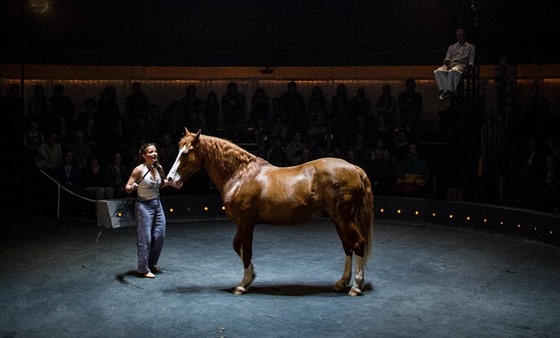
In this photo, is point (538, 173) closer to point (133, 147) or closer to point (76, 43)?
point (133, 147)

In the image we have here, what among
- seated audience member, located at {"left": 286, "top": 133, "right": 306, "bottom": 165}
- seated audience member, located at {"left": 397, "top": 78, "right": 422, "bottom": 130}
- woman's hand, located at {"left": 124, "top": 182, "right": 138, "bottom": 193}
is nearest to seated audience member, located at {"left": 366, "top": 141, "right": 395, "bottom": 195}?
seated audience member, located at {"left": 397, "top": 78, "right": 422, "bottom": 130}

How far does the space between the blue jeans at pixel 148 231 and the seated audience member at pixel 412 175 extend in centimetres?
595

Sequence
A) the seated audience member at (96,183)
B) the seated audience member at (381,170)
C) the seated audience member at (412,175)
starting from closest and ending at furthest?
the seated audience member at (96,183) < the seated audience member at (412,175) < the seated audience member at (381,170)

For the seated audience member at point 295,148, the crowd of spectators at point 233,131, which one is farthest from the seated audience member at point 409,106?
the seated audience member at point 295,148

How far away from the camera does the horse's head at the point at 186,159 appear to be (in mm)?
7152

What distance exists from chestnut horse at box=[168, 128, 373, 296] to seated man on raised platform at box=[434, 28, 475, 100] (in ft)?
14.0

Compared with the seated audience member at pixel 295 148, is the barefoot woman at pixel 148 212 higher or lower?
lower

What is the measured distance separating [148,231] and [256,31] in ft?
29.7

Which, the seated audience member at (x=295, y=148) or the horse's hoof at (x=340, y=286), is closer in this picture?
the horse's hoof at (x=340, y=286)

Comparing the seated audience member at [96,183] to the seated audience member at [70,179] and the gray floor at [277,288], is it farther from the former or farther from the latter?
the gray floor at [277,288]

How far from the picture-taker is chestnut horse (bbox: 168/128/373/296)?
6.93 m

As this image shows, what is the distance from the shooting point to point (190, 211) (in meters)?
11.7

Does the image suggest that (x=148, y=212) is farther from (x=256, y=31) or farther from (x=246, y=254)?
(x=256, y=31)

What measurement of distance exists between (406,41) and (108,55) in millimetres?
7152
